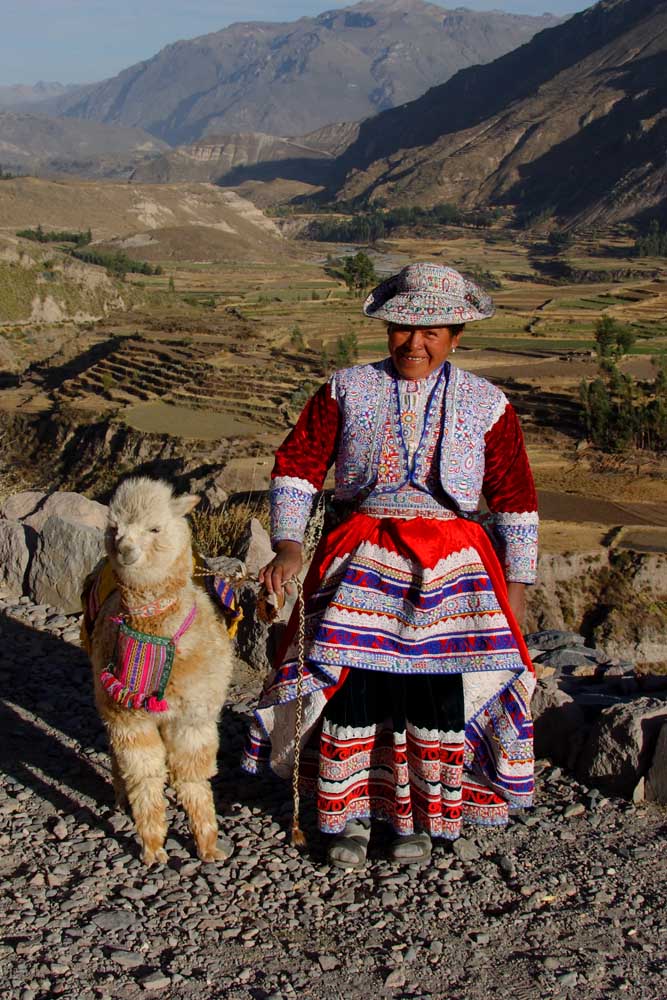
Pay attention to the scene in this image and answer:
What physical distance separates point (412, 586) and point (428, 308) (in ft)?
2.95

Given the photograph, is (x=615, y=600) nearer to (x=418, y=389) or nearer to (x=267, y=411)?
(x=418, y=389)

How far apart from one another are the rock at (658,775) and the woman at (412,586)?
55 cm

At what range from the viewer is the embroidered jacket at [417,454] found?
3.29 m

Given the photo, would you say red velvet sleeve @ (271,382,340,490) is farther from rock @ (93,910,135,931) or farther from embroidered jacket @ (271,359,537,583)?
rock @ (93,910,135,931)

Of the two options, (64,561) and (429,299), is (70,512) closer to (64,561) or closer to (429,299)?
(64,561)

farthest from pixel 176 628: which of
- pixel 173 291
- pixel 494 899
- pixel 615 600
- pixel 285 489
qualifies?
pixel 173 291

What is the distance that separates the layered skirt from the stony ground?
23 centimetres

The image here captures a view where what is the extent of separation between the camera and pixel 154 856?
134 inches

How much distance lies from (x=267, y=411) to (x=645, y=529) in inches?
628

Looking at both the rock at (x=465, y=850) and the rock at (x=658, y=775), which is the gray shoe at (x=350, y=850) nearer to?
the rock at (x=465, y=850)

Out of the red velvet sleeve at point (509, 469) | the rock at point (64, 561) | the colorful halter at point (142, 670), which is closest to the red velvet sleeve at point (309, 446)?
the red velvet sleeve at point (509, 469)

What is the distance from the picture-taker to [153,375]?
39.0 metres

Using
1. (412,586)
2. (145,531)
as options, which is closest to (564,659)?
(412,586)

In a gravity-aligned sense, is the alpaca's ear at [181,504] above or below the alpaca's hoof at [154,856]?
above
